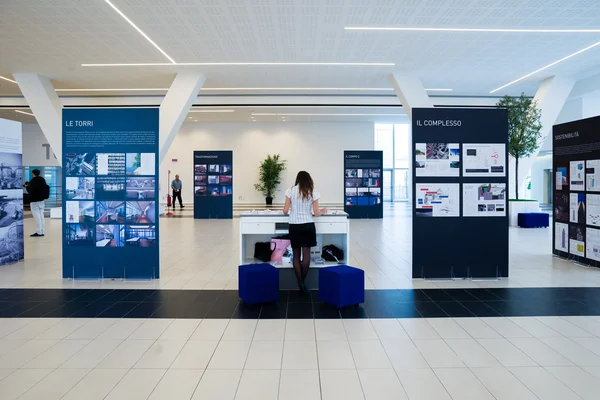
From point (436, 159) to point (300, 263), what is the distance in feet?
8.89

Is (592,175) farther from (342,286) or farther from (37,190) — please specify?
(37,190)

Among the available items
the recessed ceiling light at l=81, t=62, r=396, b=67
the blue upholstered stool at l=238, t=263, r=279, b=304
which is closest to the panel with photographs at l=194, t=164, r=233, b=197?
the recessed ceiling light at l=81, t=62, r=396, b=67

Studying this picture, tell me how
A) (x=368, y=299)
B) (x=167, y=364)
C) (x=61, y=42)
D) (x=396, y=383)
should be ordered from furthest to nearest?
(x=61, y=42) < (x=368, y=299) < (x=167, y=364) < (x=396, y=383)

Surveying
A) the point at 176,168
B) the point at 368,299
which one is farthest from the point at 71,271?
the point at 176,168

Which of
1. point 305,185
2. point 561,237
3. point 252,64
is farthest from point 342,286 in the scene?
point 252,64

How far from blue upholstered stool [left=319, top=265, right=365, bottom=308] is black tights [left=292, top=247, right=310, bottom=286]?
512 mm

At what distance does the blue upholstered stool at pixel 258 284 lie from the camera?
5.34m

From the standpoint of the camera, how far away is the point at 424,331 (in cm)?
447

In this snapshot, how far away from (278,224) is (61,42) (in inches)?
278

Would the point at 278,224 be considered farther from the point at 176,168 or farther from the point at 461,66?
the point at 176,168

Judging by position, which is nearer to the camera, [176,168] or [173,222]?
[173,222]

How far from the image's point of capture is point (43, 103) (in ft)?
41.9

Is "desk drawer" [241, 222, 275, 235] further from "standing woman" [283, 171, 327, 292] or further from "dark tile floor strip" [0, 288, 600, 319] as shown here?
"dark tile floor strip" [0, 288, 600, 319]

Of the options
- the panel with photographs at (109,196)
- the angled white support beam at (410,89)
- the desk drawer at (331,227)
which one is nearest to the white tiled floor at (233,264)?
the panel with photographs at (109,196)
